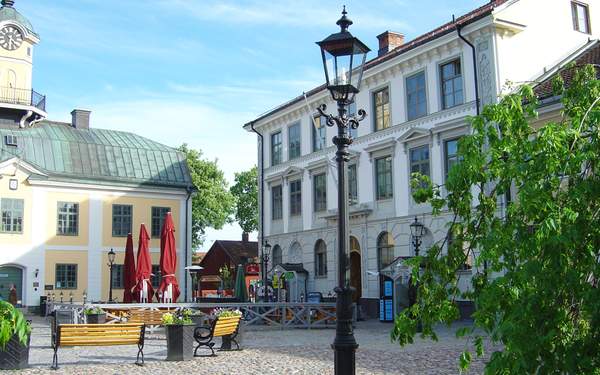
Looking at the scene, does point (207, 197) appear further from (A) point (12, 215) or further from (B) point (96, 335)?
(B) point (96, 335)

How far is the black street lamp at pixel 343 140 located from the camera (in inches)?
276

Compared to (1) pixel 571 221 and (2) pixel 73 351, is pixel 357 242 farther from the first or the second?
(1) pixel 571 221

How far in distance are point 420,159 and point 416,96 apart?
2424 mm

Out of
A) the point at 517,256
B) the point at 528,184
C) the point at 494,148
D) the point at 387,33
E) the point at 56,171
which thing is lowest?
the point at 517,256

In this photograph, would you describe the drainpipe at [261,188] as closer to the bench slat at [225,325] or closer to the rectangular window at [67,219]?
the rectangular window at [67,219]

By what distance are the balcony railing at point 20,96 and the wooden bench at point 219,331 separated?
25.6 metres

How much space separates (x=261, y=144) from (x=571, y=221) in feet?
106

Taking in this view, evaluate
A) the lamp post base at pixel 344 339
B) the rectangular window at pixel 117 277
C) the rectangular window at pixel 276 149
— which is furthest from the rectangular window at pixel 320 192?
the lamp post base at pixel 344 339

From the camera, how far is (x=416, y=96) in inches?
1008

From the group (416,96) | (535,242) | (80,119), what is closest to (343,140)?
(535,242)

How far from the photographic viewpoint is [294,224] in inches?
1275

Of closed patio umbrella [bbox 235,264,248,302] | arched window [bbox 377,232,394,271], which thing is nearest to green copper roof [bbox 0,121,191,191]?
closed patio umbrella [bbox 235,264,248,302]

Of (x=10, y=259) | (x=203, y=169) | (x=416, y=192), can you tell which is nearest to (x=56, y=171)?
(x=10, y=259)

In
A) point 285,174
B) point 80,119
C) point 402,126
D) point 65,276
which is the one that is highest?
point 80,119
